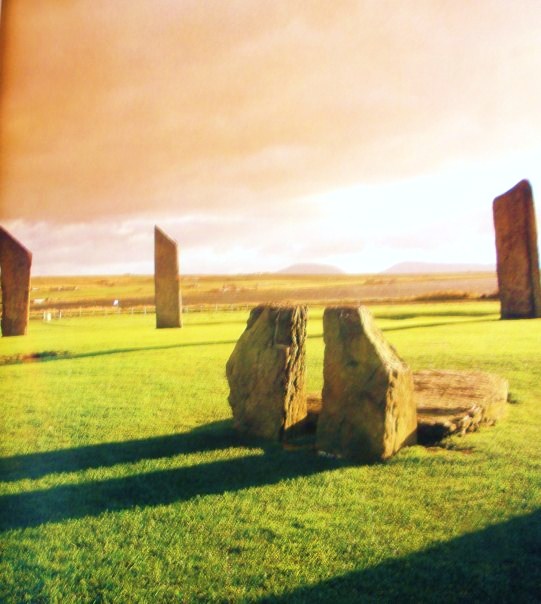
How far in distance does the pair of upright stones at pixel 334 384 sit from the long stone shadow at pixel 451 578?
5.19 feet

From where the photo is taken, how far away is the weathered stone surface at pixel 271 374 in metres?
5.63

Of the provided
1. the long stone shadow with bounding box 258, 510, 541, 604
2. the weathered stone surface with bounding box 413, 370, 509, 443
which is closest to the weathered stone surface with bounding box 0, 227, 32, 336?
the weathered stone surface with bounding box 413, 370, 509, 443

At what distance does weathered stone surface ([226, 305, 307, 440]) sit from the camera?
18.5 ft

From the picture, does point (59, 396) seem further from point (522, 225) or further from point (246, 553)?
point (522, 225)

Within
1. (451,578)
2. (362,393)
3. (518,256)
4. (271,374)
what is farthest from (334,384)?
(518,256)

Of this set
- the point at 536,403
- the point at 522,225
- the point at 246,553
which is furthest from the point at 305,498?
the point at 522,225

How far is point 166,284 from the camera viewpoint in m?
18.6

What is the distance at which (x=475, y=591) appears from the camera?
288 cm

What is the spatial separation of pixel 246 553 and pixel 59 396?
5.48 m

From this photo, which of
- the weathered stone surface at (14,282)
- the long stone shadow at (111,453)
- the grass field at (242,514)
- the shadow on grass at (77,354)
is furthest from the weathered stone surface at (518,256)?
the weathered stone surface at (14,282)

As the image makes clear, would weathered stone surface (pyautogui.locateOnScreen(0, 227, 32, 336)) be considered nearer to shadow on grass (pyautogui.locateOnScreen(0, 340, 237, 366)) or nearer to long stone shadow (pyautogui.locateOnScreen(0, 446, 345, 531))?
shadow on grass (pyautogui.locateOnScreen(0, 340, 237, 366))

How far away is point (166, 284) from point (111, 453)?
1363 cm

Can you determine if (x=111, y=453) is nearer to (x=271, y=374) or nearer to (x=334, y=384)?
(x=271, y=374)

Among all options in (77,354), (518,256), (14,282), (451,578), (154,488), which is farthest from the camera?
(14,282)
